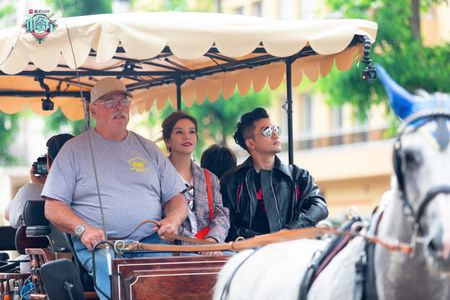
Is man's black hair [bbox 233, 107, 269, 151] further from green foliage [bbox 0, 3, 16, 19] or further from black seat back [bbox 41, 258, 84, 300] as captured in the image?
green foliage [bbox 0, 3, 16, 19]

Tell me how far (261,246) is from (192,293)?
2.36 feet

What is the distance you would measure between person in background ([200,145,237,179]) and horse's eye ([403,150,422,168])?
501 centimetres

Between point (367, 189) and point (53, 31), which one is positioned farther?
point (367, 189)

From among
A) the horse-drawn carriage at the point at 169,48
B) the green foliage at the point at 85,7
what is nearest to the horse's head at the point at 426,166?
the horse-drawn carriage at the point at 169,48

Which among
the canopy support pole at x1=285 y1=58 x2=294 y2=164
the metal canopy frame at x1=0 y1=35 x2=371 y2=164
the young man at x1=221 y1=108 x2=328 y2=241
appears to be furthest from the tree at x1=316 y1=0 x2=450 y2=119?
the young man at x1=221 y1=108 x2=328 y2=241

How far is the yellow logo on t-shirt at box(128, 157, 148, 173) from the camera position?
773 centimetres

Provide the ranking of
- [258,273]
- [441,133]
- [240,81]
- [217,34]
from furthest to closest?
[240,81] → [217,34] → [258,273] → [441,133]

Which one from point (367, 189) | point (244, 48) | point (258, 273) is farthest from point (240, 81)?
point (367, 189)

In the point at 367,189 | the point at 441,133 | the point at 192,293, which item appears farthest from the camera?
the point at 367,189

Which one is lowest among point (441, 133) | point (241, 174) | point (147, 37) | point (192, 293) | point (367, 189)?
point (367, 189)

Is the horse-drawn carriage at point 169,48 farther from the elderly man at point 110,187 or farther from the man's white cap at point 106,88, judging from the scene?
the man's white cap at point 106,88

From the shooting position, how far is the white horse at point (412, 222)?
4.26 m

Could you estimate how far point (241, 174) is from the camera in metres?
8.40

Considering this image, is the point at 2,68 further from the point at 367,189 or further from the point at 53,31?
the point at 367,189
